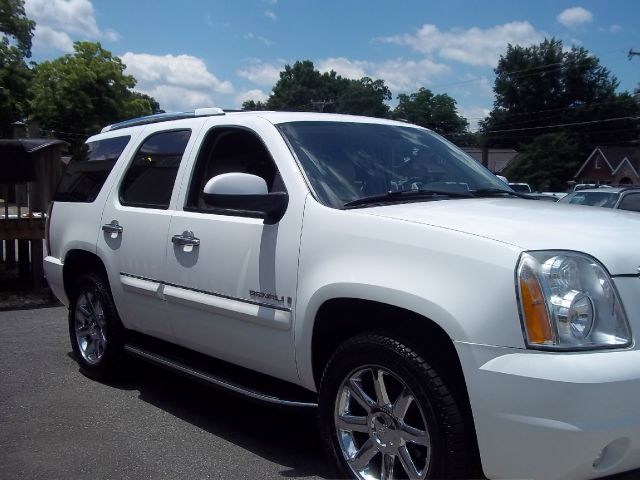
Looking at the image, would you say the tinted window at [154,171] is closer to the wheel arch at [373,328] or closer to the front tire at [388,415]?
the wheel arch at [373,328]

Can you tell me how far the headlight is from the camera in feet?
8.64

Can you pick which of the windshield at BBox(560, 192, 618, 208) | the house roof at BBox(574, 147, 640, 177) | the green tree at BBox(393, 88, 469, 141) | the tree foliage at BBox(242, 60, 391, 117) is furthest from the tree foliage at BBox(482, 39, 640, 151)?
the windshield at BBox(560, 192, 618, 208)

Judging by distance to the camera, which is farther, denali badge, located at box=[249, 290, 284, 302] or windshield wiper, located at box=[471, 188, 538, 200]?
windshield wiper, located at box=[471, 188, 538, 200]

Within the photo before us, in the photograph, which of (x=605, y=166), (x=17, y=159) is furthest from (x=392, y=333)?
(x=605, y=166)

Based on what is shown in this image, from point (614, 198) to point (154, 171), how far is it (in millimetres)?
10723

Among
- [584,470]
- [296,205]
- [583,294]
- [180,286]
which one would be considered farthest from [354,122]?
[584,470]

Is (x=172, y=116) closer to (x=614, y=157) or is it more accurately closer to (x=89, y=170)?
(x=89, y=170)

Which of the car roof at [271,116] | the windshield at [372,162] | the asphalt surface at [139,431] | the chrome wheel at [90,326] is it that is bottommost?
the asphalt surface at [139,431]

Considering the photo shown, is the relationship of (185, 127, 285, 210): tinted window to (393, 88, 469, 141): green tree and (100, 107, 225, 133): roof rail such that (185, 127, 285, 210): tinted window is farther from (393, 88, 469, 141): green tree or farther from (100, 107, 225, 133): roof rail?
(393, 88, 469, 141): green tree

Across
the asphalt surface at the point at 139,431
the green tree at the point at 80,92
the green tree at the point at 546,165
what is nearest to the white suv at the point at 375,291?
the asphalt surface at the point at 139,431

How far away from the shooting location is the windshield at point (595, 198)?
1322 centimetres

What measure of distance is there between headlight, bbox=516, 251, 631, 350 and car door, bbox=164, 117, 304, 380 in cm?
127

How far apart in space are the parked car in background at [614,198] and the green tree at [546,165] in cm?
4703

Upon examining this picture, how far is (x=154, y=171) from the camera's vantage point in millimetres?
4902
